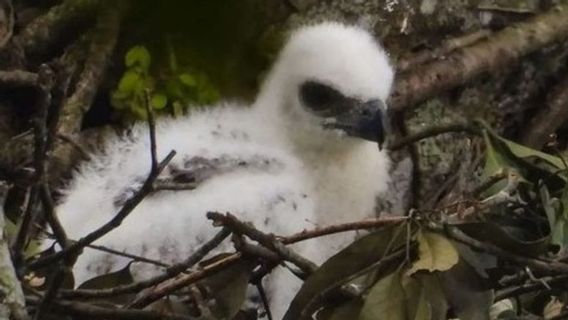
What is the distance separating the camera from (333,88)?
2361 millimetres

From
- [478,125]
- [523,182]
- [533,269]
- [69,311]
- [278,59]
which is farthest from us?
[278,59]

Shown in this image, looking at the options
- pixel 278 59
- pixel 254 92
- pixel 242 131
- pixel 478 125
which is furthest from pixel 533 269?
pixel 254 92

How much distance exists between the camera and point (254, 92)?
2.78m

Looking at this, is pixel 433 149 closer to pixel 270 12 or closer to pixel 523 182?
pixel 270 12

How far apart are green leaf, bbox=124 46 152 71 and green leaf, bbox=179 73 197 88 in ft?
0.23

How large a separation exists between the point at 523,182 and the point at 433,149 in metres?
0.86

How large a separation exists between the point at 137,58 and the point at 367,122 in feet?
2.13

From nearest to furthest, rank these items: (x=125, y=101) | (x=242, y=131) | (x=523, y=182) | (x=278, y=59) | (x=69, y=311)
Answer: (x=69, y=311) → (x=523, y=182) → (x=242, y=131) → (x=278, y=59) → (x=125, y=101)

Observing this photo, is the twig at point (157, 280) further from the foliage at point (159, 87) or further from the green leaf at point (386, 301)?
the foliage at point (159, 87)

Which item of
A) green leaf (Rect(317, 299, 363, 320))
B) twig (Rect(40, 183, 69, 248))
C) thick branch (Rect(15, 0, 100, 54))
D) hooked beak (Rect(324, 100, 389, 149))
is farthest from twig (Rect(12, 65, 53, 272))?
thick branch (Rect(15, 0, 100, 54))

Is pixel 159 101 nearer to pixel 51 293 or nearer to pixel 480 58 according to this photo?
pixel 480 58

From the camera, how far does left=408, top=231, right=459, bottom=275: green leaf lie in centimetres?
159

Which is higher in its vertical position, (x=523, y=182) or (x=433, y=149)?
(x=523, y=182)

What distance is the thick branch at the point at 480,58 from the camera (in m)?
2.77
